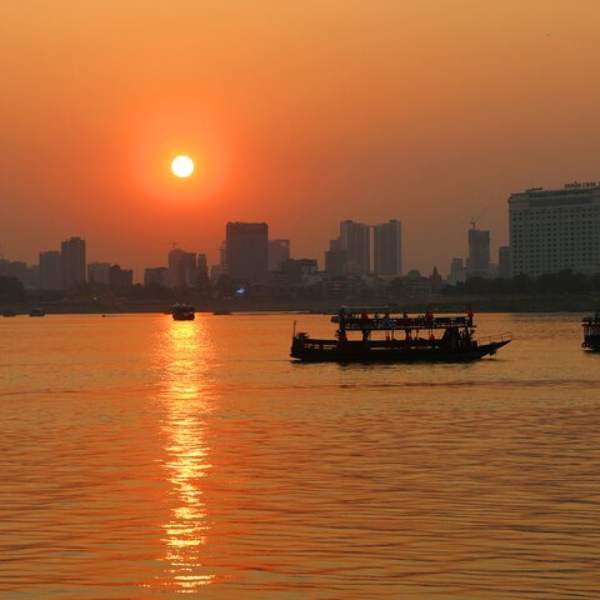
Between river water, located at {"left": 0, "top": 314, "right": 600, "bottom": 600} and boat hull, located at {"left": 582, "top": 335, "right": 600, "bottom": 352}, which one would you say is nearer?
river water, located at {"left": 0, "top": 314, "right": 600, "bottom": 600}

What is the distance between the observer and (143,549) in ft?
121

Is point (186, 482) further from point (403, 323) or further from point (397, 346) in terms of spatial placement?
point (403, 323)

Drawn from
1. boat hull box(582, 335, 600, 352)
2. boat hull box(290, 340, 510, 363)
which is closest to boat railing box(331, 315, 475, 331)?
boat hull box(290, 340, 510, 363)

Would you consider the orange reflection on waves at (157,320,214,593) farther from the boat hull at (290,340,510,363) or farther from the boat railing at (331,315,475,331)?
the boat railing at (331,315,475,331)

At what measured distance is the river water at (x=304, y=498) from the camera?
→ 33.2 meters

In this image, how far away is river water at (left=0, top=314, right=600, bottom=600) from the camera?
33.2m

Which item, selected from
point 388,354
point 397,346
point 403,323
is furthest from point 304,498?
point 403,323

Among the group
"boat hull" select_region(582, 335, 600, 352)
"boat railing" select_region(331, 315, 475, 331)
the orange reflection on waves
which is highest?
"boat railing" select_region(331, 315, 475, 331)

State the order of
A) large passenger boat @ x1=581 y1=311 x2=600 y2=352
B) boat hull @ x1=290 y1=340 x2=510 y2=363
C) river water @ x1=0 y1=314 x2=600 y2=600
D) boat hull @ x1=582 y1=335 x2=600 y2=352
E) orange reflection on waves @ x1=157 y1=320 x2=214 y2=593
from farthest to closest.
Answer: large passenger boat @ x1=581 y1=311 x2=600 y2=352
boat hull @ x1=582 y1=335 x2=600 y2=352
boat hull @ x1=290 y1=340 x2=510 y2=363
orange reflection on waves @ x1=157 y1=320 x2=214 y2=593
river water @ x1=0 y1=314 x2=600 y2=600

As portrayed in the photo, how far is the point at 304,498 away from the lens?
45.7 metres

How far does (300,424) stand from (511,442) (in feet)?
50.4

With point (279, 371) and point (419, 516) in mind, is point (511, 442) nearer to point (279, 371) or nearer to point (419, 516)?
point (419, 516)

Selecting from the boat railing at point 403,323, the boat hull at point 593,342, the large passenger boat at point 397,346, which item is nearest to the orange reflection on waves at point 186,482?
the large passenger boat at point 397,346

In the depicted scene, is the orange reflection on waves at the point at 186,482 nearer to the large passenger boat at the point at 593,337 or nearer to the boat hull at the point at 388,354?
the boat hull at the point at 388,354
